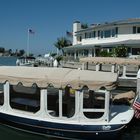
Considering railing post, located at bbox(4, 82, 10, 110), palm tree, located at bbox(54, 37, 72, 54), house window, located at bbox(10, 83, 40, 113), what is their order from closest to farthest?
railing post, located at bbox(4, 82, 10, 110)
house window, located at bbox(10, 83, 40, 113)
palm tree, located at bbox(54, 37, 72, 54)

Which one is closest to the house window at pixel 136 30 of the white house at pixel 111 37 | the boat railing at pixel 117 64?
the white house at pixel 111 37

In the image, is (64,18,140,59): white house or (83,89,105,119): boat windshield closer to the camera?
(83,89,105,119): boat windshield

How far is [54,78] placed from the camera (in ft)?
41.2

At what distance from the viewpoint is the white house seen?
40900mm

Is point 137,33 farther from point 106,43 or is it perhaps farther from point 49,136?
point 49,136

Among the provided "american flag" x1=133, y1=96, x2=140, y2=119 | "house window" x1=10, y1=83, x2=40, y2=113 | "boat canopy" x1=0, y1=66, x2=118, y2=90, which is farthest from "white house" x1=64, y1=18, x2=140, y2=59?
"boat canopy" x1=0, y1=66, x2=118, y2=90

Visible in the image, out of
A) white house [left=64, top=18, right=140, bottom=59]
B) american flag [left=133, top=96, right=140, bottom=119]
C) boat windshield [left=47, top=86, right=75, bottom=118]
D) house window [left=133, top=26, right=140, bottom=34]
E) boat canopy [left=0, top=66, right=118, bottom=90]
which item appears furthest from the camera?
house window [left=133, top=26, right=140, bottom=34]

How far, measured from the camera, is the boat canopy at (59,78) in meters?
11.9

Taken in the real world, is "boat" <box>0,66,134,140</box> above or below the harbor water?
above

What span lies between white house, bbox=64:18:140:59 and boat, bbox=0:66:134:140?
26.6 meters

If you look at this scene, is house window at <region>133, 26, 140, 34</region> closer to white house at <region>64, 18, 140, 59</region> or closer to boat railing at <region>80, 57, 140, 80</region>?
white house at <region>64, 18, 140, 59</region>

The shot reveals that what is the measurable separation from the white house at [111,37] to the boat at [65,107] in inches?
1048

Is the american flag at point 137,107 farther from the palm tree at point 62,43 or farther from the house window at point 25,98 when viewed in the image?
the palm tree at point 62,43

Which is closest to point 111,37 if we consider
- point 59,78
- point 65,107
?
point 65,107
